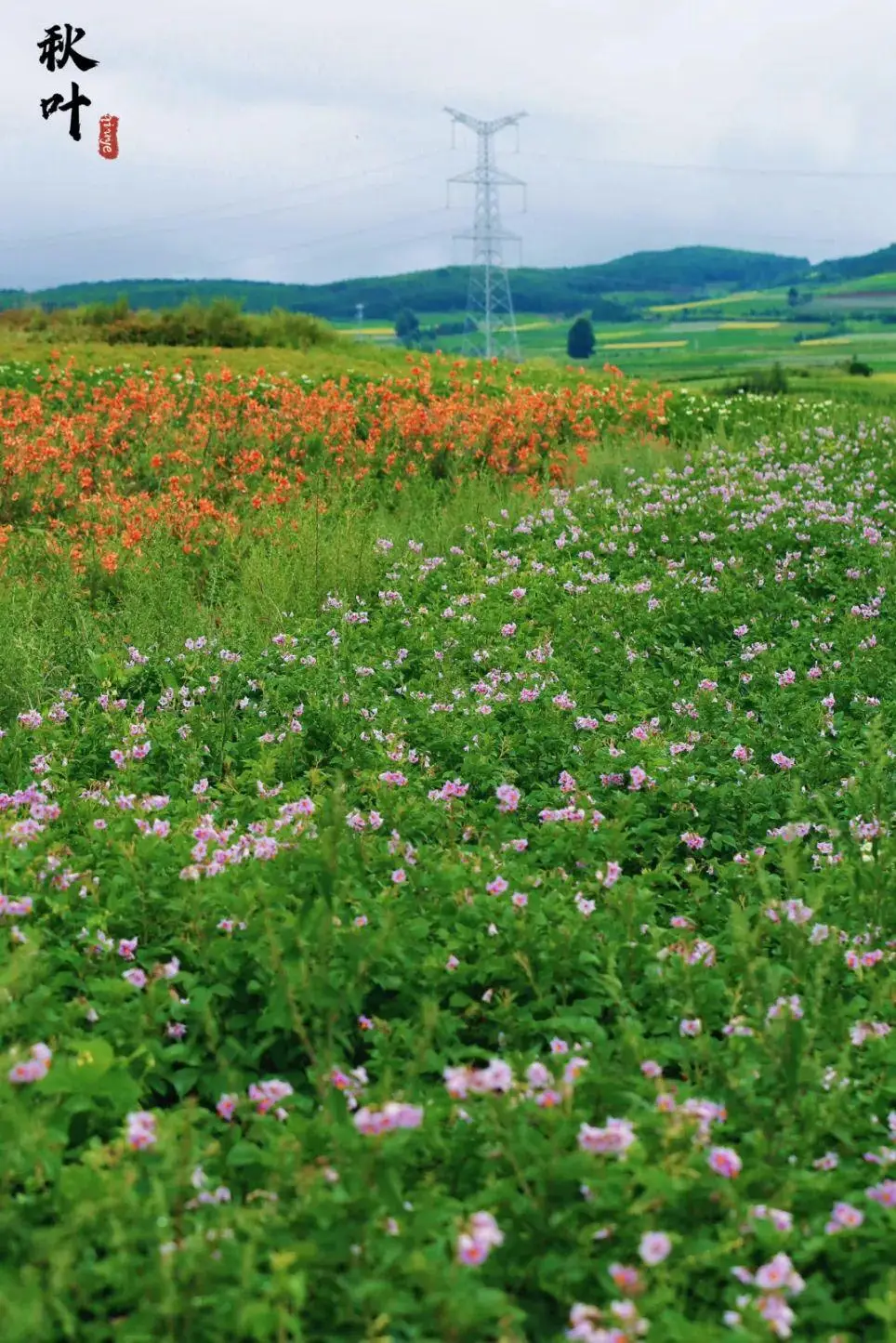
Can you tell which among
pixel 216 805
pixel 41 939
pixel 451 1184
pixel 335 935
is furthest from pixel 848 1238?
pixel 216 805

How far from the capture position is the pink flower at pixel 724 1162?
2664 mm

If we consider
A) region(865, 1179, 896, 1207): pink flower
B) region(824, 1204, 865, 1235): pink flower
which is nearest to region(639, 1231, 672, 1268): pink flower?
region(824, 1204, 865, 1235): pink flower

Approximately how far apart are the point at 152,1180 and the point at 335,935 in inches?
41.3

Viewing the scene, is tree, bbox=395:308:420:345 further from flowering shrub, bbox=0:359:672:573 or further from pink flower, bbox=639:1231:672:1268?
pink flower, bbox=639:1231:672:1268

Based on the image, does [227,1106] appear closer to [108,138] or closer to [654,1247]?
[654,1247]

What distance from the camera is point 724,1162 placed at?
2.68 metres

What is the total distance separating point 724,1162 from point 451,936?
1.30m

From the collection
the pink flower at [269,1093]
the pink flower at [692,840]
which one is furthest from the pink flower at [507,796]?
the pink flower at [269,1093]

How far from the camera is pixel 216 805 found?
4852mm

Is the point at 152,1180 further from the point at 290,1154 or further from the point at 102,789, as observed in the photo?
the point at 102,789

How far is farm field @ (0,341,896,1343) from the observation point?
99.3 inches

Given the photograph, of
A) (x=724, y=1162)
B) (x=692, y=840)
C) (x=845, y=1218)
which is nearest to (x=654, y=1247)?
(x=724, y=1162)

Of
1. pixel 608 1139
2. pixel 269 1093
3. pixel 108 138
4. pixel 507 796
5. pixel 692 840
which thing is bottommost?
pixel 692 840

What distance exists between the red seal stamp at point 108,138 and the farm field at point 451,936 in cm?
1015
